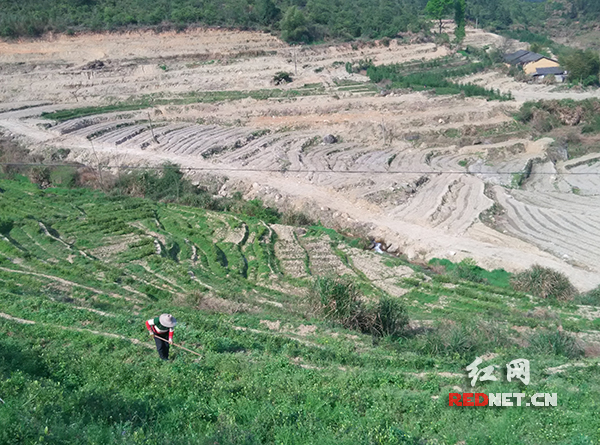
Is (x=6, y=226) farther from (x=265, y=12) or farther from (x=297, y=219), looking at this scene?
(x=265, y=12)

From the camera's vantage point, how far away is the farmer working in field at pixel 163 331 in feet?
30.9

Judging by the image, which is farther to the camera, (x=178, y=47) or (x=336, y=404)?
(x=178, y=47)

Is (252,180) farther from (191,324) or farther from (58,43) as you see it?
(58,43)

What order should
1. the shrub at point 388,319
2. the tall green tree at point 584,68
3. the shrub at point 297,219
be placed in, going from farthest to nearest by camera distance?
the tall green tree at point 584,68
the shrub at point 297,219
the shrub at point 388,319

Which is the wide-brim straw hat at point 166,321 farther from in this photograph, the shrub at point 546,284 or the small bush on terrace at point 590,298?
the small bush on terrace at point 590,298

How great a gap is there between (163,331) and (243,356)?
1.56 metres

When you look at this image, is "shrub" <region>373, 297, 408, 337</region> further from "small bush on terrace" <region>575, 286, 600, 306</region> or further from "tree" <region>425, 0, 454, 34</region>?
"tree" <region>425, 0, 454, 34</region>

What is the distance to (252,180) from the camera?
27359 mm

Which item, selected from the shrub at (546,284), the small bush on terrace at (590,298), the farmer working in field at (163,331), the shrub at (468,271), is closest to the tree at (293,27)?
the shrub at (468,271)

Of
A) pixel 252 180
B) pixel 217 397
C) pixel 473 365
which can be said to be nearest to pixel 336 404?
pixel 217 397

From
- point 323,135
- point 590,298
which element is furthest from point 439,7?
point 590,298

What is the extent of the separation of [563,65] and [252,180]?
1386 inches

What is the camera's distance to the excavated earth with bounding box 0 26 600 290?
856 inches

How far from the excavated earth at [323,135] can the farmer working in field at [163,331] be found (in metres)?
Result: 9.41
